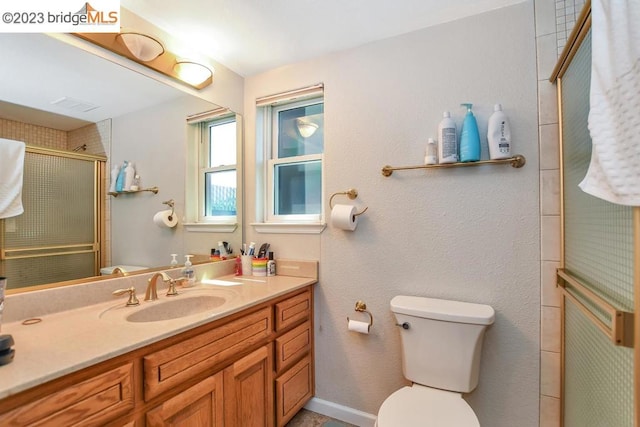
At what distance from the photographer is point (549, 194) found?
1286 millimetres

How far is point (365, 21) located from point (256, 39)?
0.63 metres

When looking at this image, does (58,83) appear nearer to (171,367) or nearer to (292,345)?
(171,367)

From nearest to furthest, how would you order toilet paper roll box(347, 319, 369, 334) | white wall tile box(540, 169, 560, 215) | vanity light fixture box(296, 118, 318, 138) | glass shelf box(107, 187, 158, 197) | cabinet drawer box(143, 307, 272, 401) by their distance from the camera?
cabinet drawer box(143, 307, 272, 401) → white wall tile box(540, 169, 560, 215) → glass shelf box(107, 187, 158, 197) → toilet paper roll box(347, 319, 369, 334) → vanity light fixture box(296, 118, 318, 138)

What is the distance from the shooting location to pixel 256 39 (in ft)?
5.49

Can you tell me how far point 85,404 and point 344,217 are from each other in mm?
1236

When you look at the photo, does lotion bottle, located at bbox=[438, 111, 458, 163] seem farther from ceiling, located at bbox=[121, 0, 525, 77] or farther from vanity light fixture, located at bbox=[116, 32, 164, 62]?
vanity light fixture, located at bbox=[116, 32, 164, 62]

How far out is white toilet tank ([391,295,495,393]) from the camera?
1.28 m

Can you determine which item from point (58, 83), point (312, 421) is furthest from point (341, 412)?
point (58, 83)

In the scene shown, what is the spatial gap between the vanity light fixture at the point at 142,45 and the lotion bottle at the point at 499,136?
1.68 meters

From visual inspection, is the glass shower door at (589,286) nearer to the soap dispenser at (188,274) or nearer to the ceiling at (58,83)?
the soap dispenser at (188,274)

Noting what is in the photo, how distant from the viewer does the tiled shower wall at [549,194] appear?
127 centimetres

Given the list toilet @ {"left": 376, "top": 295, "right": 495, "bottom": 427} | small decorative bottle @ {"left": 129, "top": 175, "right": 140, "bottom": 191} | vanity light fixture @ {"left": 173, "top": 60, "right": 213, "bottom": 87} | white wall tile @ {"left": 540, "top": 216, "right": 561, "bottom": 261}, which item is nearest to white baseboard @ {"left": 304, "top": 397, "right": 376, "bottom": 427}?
toilet @ {"left": 376, "top": 295, "right": 495, "bottom": 427}

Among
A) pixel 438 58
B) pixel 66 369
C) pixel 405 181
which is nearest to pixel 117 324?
pixel 66 369

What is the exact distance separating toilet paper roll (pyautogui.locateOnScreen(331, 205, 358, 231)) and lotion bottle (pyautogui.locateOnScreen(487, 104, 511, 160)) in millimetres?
734
